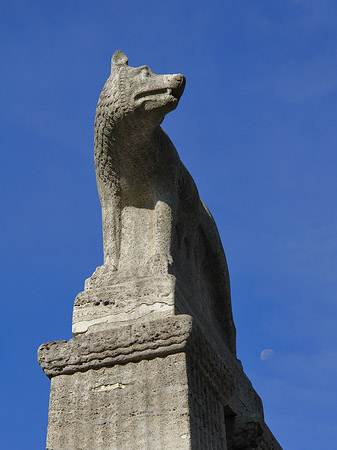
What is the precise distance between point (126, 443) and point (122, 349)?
29.2 inches

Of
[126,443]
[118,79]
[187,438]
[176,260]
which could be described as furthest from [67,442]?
[118,79]

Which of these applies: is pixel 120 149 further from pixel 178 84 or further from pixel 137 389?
pixel 137 389

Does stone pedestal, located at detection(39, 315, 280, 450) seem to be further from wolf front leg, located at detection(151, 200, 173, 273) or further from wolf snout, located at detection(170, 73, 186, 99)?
wolf snout, located at detection(170, 73, 186, 99)

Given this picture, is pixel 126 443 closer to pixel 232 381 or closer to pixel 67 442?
pixel 67 442

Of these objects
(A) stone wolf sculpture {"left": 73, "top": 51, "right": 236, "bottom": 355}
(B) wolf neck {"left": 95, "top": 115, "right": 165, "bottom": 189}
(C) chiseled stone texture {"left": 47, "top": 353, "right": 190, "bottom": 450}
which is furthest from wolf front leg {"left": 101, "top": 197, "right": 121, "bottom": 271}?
(C) chiseled stone texture {"left": 47, "top": 353, "right": 190, "bottom": 450}

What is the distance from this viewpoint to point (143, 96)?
22.6 feet

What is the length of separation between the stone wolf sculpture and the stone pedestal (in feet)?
0.94

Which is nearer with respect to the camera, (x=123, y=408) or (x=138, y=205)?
(x=123, y=408)

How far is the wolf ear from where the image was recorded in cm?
733

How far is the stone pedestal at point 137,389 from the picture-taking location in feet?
18.5

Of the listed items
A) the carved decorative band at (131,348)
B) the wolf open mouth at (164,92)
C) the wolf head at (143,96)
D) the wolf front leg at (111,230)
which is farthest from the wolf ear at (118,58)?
the carved decorative band at (131,348)

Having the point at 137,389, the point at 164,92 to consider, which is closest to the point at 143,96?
the point at 164,92

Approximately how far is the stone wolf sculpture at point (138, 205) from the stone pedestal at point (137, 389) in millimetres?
287

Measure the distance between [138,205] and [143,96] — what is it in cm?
105
